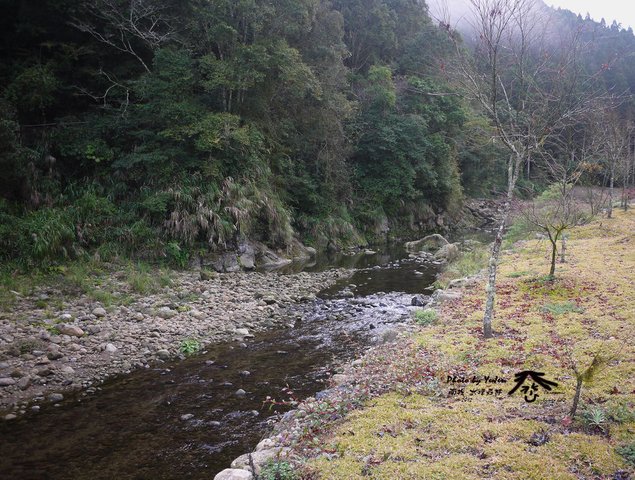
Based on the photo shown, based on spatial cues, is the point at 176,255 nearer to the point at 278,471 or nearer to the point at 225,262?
the point at 225,262

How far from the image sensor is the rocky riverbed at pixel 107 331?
741 cm

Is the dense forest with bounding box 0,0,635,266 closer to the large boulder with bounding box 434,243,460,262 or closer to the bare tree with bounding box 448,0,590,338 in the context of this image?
the bare tree with bounding box 448,0,590,338

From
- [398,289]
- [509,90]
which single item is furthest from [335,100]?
[509,90]

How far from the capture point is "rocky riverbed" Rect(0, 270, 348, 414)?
741 centimetres

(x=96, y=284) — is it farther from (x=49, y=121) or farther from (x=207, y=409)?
(x=49, y=121)

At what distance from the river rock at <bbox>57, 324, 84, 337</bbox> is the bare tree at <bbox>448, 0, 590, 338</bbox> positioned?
8594 mm

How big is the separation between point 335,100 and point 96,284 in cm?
1820

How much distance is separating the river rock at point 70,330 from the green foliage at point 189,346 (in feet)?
7.14

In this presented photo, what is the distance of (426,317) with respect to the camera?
9.66 meters

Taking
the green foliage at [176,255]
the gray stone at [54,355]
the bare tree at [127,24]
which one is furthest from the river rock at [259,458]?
the bare tree at [127,24]

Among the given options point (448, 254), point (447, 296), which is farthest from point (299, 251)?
point (447, 296)

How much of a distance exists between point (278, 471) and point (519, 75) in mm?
7774

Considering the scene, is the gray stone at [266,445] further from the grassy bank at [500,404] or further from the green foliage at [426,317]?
the green foliage at [426,317]

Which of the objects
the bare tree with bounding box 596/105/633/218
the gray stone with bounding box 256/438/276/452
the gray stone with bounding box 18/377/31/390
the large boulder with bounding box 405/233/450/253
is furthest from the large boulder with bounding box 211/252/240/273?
the bare tree with bounding box 596/105/633/218
